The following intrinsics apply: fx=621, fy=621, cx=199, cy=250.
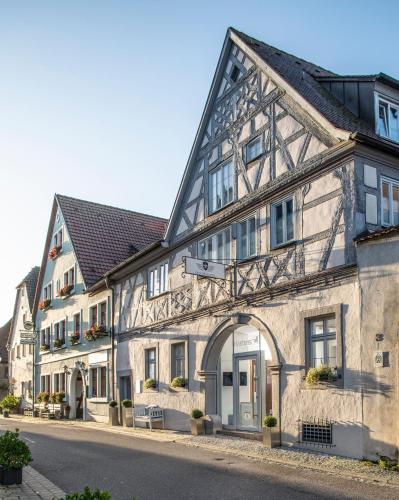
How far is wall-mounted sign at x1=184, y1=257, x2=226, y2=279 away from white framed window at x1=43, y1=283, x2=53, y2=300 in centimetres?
2097

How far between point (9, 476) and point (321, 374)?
6791 millimetres

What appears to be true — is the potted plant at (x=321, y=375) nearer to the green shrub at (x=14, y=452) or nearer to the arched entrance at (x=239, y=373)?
the arched entrance at (x=239, y=373)

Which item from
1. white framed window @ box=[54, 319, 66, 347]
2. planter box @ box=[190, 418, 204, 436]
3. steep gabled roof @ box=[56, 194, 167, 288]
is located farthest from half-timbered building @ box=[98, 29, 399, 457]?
white framed window @ box=[54, 319, 66, 347]

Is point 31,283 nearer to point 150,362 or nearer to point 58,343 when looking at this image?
point 58,343

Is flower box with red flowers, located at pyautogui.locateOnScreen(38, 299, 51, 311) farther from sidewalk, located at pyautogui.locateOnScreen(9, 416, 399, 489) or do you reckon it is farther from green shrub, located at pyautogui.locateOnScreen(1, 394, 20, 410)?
sidewalk, located at pyautogui.locateOnScreen(9, 416, 399, 489)

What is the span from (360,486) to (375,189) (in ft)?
21.8

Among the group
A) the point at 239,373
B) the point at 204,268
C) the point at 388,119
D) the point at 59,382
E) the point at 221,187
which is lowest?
the point at 59,382

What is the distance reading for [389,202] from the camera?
1438 cm

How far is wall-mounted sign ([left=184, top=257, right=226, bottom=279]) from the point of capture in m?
17.1

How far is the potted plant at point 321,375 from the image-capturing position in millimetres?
13586

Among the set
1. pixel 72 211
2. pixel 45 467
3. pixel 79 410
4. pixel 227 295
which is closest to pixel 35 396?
pixel 79 410

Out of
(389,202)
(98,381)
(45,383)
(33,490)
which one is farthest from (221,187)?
(45,383)

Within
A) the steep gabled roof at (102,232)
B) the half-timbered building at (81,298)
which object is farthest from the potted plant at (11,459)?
the steep gabled roof at (102,232)

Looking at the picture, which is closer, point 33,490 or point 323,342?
point 33,490
